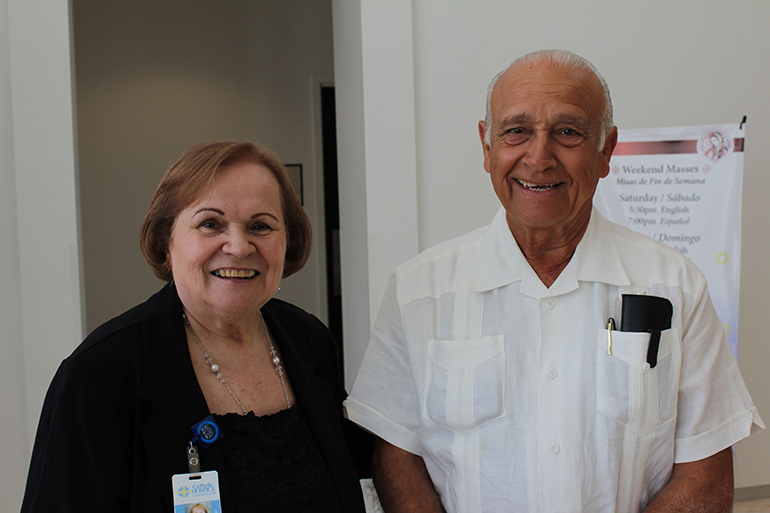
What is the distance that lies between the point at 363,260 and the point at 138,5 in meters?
3.65

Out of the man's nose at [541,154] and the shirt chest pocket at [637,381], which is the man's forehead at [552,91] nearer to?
the man's nose at [541,154]

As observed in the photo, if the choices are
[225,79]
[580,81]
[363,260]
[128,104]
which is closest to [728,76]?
[363,260]

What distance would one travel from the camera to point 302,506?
131cm

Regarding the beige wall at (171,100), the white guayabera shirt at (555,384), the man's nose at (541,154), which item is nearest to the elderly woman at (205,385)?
the white guayabera shirt at (555,384)

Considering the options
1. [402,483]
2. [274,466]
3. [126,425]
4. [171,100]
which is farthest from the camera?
[171,100]

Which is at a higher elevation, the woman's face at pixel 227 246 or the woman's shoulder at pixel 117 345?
the woman's face at pixel 227 246

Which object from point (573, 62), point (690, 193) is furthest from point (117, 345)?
point (690, 193)

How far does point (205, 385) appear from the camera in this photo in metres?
1.35

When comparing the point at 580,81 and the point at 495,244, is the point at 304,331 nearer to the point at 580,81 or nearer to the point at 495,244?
the point at 495,244

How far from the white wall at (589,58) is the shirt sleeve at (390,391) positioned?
5.12ft

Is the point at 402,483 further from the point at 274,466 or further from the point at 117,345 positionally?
the point at 117,345

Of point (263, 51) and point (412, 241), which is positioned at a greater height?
point (263, 51)

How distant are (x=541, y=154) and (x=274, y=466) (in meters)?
0.89

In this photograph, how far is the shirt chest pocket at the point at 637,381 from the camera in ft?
4.48
